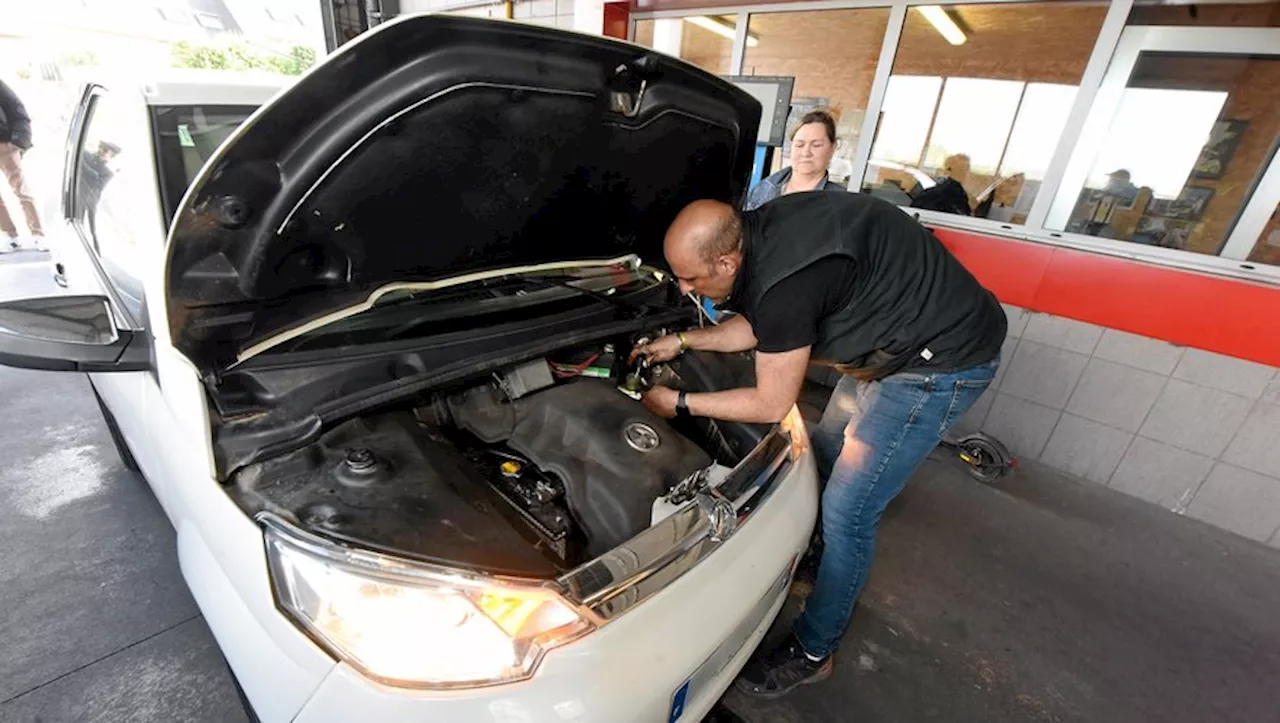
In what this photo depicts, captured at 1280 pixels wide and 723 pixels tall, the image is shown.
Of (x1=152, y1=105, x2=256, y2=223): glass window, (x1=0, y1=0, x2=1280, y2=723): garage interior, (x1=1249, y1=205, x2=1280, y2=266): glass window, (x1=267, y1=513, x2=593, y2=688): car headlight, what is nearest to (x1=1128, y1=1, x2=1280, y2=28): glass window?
(x1=0, y1=0, x2=1280, y2=723): garage interior

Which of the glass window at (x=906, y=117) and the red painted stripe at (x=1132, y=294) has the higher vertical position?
the glass window at (x=906, y=117)

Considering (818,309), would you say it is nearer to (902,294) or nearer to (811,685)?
(902,294)

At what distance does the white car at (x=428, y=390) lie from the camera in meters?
0.84

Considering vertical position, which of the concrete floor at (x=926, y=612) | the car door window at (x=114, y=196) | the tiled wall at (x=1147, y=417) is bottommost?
the concrete floor at (x=926, y=612)

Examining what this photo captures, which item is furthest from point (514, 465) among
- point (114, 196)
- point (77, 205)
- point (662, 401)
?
point (77, 205)

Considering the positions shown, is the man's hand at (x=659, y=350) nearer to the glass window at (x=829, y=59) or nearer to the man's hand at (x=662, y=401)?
the man's hand at (x=662, y=401)

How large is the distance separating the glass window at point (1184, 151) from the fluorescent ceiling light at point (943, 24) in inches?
34.1

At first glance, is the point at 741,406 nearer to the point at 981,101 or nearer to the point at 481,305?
the point at 481,305

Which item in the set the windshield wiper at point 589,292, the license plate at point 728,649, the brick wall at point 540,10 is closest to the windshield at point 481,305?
the windshield wiper at point 589,292

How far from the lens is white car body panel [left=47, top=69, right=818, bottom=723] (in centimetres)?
80

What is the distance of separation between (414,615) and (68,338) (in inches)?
39.4

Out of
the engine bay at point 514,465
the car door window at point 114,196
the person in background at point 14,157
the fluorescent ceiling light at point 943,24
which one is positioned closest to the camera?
the engine bay at point 514,465

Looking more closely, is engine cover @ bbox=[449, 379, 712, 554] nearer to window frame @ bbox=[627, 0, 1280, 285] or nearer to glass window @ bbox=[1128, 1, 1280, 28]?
window frame @ bbox=[627, 0, 1280, 285]

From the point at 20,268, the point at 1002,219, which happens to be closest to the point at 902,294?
the point at 1002,219
